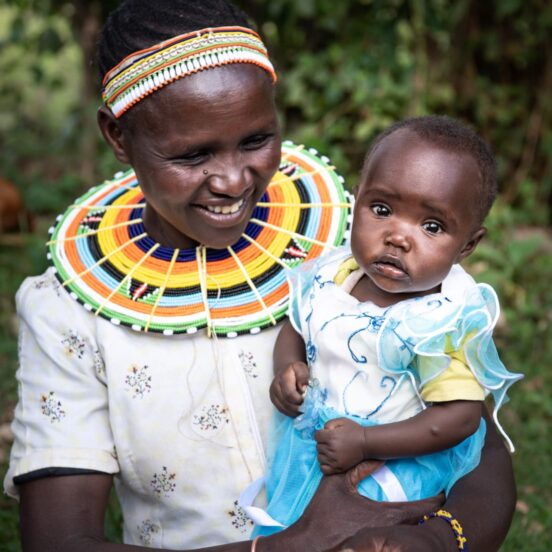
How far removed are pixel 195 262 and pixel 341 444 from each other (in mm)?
581

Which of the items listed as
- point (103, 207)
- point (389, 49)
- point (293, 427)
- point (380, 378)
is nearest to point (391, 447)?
point (380, 378)

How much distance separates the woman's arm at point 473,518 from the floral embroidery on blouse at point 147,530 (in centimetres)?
57

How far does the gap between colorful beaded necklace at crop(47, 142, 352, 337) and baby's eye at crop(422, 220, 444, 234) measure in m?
0.41

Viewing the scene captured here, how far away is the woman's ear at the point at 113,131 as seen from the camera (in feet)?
6.44

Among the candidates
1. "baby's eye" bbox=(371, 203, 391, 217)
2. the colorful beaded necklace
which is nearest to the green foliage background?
the colorful beaded necklace

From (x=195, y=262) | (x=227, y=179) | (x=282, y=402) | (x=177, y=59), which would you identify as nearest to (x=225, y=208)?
(x=227, y=179)

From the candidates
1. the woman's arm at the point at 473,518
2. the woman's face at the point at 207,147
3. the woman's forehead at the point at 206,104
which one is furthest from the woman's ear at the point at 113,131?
the woman's arm at the point at 473,518

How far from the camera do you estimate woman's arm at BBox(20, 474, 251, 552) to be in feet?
5.90

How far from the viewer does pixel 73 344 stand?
77.6 inches

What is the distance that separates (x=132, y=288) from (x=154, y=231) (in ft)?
0.53

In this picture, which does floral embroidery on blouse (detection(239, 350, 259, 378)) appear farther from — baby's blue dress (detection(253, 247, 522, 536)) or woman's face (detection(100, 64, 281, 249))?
woman's face (detection(100, 64, 281, 249))

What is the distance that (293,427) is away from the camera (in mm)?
1877

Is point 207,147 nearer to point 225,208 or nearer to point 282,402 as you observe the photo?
point 225,208

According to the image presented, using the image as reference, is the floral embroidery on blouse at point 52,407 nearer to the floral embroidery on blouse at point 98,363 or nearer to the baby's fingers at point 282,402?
the floral embroidery on blouse at point 98,363
